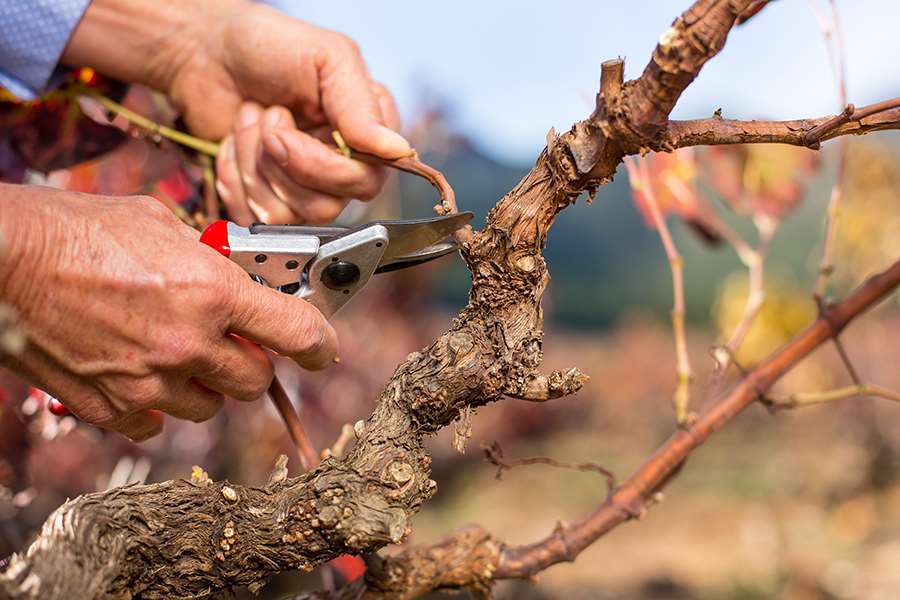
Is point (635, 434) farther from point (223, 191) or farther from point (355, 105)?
point (355, 105)

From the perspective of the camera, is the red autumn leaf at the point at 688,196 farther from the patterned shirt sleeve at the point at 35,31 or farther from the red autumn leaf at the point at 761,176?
the patterned shirt sleeve at the point at 35,31

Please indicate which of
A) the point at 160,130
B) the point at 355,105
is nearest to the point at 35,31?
the point at 160,130

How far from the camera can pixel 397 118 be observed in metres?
1.78

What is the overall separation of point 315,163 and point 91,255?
66cm

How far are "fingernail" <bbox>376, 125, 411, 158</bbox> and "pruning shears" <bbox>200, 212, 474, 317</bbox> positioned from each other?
0.22 m

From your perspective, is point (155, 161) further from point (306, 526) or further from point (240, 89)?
point (306, 526)

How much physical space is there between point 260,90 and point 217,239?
635 millimetres

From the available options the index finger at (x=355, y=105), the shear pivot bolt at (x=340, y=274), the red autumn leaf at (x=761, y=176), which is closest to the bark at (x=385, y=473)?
the shear pivot bolt at (x=340, y=274)

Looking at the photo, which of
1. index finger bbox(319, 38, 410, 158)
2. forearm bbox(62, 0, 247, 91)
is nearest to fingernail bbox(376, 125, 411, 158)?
index finger bbox(319, 38, 410, 158)

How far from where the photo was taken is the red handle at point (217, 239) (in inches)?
51.5

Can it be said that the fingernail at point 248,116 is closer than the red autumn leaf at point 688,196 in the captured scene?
Yes

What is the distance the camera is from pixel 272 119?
70.6 inches

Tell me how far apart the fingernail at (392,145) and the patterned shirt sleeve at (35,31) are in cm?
84

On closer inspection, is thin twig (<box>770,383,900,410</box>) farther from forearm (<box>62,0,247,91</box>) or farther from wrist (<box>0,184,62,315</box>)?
forearm (<box>62,0,247,91</box>)
